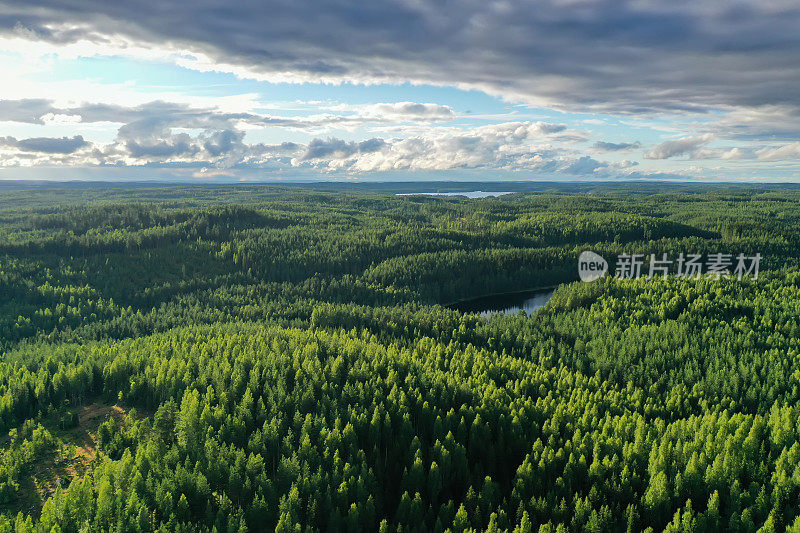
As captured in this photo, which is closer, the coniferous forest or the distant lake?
the coniferous forest

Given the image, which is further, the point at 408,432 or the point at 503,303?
the point at 503,303

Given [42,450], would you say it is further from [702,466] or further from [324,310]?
[324,310]

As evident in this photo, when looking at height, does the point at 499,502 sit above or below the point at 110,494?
below

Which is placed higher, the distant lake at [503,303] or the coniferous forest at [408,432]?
the coniferous forest at [408,432]

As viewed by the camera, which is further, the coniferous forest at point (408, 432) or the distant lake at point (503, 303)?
the distant lake at point (503, 303)

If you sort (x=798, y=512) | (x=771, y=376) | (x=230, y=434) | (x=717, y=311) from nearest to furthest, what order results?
(x=798, y=512) → (x=230, y=434) → (x=771, y=376) → (x=717, y=311)

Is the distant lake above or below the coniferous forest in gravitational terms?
below

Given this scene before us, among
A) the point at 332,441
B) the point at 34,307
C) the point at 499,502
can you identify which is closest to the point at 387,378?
the point at 332,441

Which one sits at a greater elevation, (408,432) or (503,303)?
(408,432)
